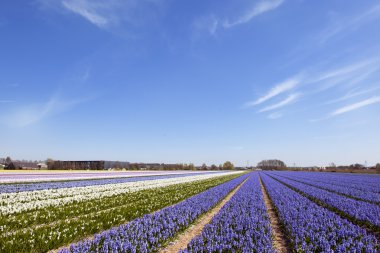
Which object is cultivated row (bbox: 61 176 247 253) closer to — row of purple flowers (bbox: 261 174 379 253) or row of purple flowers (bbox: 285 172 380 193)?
row of purple flowers (bbox: 261 174 379 253)

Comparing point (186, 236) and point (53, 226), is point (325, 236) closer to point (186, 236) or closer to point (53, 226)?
point (186, 236)

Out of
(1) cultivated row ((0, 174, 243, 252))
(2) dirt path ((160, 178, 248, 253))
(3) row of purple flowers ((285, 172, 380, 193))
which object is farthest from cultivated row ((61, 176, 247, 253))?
(3) row of purple flowers ((285, 172, 380, 193))

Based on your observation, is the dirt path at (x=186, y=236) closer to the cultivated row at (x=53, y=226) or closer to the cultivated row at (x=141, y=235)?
the cultivated row at (x=141, y=235)

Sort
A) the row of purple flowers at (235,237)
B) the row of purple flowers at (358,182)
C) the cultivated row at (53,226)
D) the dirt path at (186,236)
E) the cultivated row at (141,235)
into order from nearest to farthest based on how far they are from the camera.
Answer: the cultivated row at (141,235) < the row of purple flowers at (235,237) < the cultivated row at (53,226) < the dirt path at (186,236) < the row of purple flowers at (358,182)

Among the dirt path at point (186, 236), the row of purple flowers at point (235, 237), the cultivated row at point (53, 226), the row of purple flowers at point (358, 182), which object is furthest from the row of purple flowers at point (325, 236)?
the row of purple flowers at point (358, 182)

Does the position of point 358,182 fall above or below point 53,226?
above

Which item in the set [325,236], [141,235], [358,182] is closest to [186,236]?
[141,235]

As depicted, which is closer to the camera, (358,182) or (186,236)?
(186,236)

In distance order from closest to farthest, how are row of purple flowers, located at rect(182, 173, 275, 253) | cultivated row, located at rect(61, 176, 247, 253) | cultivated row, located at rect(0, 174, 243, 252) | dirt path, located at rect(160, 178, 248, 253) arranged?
cultivated row, located at rect(61, 176, 247, 253), row of purple flowers, located at rect(182, 173, 275, 253), cultivated row, located at rect(0, 174, 243, 252), dirt path, located at rect(160, 178, 248, 253)

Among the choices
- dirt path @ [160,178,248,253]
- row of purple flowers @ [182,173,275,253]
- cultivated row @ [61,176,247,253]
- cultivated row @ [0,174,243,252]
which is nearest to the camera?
cultivated row @ [61,176,247,253]

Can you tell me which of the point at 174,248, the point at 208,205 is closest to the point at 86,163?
the point at 208,205

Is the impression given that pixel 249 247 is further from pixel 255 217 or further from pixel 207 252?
pixel 255 217

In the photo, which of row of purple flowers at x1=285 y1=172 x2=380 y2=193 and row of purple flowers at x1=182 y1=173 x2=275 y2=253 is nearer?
row of purple flowers at x1=182 y1=173 x2=275 y2=253

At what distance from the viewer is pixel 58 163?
91.4 meters
